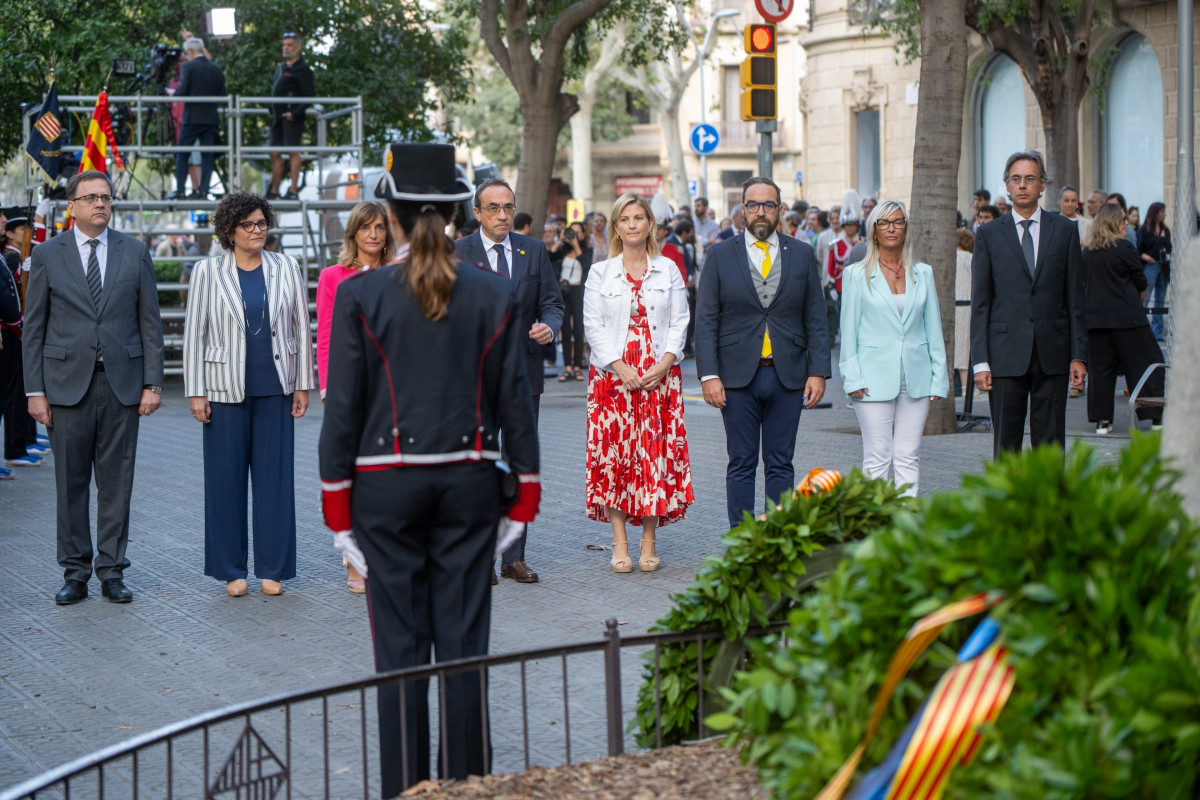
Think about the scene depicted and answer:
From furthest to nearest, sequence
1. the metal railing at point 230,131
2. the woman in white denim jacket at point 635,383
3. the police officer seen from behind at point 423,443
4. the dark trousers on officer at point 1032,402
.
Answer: the metal railing at point 230,131, the dark trousers on officer at point 1032,402, the woman in white denim jacket at point 635,383, the police officer seen from behind at point 423,443

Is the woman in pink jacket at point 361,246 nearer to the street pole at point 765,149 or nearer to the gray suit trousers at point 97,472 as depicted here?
the gray suit trousers at point 97,472

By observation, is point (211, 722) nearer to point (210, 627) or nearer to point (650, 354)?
point (210, 627)

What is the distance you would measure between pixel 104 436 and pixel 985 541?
5772 mm

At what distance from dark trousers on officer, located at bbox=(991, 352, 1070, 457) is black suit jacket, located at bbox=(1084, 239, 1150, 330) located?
5.01 m

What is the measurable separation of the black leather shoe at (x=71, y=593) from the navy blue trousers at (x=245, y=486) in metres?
0.64

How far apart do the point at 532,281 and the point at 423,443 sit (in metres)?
3.95

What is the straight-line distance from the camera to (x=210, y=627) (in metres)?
7.00

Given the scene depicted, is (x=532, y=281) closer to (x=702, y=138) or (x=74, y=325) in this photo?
(x=74, y=325)

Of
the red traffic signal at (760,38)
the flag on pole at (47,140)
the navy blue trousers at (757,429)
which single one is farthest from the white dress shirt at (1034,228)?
the flag on pole at (47,140)

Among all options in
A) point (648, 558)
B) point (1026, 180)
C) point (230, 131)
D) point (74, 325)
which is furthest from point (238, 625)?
point (230, 131)

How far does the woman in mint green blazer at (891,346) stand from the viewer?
7.75 m

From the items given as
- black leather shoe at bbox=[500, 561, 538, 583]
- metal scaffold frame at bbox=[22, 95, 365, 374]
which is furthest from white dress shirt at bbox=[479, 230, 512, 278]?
metal scaffold frame at bbox=[22, 95, 365, 374]

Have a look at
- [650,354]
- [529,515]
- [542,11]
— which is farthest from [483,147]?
[529,515]

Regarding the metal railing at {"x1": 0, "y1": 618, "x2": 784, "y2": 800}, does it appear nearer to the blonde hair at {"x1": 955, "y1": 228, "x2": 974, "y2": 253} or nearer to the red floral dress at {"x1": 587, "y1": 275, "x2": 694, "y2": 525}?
the red floral dress at {"x1": 587, "y1": 275, "x2": 694, "y2": 525}
